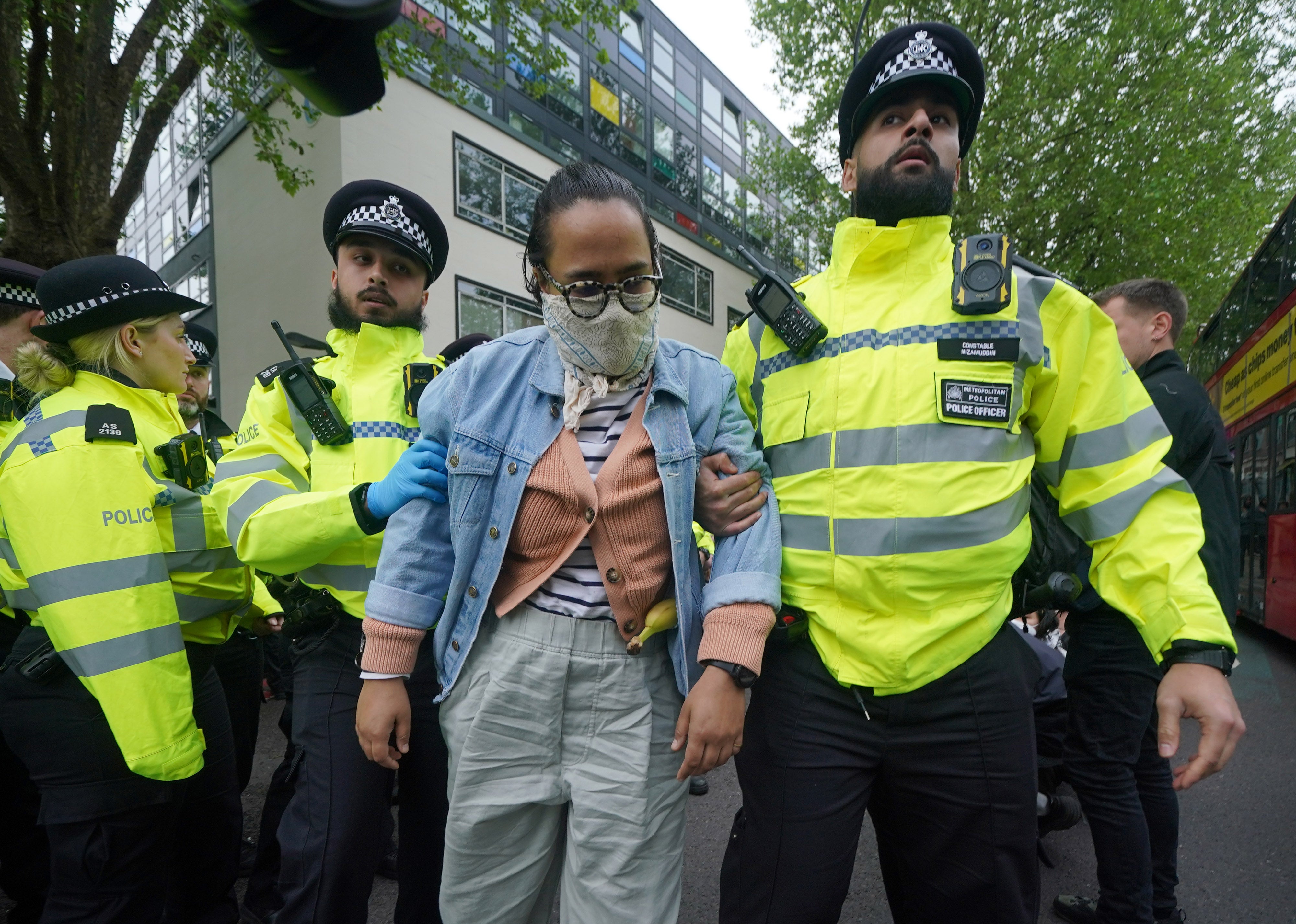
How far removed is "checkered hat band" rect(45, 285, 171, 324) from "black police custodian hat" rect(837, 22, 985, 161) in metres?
2.20

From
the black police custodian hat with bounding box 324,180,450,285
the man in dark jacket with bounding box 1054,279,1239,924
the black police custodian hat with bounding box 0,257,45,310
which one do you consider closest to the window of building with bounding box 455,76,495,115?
the black police custodian hat with bounding box 0,257,45,310

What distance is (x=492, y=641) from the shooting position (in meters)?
1.50

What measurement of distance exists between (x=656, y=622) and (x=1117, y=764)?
6.30 ft

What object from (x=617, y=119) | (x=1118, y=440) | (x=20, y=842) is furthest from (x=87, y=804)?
(x=617, y=119)

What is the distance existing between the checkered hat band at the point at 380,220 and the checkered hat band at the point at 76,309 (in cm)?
69

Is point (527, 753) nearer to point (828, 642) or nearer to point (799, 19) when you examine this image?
point (828, 642)

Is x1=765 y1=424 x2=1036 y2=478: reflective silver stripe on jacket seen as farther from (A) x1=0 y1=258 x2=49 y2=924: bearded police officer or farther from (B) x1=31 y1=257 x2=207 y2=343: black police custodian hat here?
(A) x1=0 y1=258 x2=49 y2=924: bearded police officer

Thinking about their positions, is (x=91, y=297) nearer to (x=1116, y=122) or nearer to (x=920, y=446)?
(x=920, y=446)

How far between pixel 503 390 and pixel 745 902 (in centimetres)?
126

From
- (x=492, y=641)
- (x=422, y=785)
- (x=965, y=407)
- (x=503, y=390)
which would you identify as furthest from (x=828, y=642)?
(x=422, y=785)

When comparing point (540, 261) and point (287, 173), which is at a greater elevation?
point (287, 173)

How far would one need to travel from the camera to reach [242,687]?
9.17 feet

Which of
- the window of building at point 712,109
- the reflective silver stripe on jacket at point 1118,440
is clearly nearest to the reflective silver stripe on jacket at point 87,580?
the reflective silver stripe on jacket at point 1118,440

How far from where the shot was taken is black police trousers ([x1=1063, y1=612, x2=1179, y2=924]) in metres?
2.30
